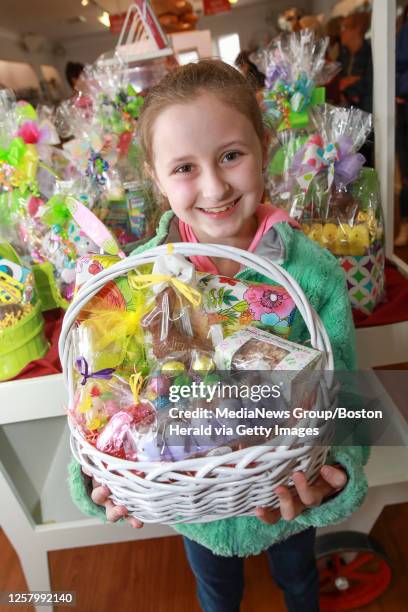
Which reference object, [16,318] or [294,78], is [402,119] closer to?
[294,78]

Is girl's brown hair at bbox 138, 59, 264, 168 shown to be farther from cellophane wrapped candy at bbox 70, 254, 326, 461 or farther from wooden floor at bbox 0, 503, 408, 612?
wooden floor at bbox 0, 503, 408, 612

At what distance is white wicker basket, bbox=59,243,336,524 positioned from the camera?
1.86 feet

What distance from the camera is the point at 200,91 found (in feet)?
2.50

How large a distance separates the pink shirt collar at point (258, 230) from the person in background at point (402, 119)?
2122 millimetres

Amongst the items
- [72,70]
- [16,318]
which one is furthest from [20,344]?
[72,70]

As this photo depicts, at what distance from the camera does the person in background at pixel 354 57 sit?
86.3 inches

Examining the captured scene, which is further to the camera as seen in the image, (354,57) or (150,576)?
(354,57)

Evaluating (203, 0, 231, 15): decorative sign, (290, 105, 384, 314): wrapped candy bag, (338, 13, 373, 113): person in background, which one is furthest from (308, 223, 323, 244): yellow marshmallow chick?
(203, 0, 231, 15): decorative sign

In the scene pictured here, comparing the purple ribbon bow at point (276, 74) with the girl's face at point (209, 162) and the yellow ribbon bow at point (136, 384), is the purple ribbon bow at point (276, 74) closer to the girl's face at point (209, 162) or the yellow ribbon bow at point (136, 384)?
the girl's face at point (209, 162)

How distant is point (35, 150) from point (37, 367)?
62 cm

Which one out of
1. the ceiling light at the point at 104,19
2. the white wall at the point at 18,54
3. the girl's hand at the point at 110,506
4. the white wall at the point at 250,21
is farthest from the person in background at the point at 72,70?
the girl's hand at the point at 110,506

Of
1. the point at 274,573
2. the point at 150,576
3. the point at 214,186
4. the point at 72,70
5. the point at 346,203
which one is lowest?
the point at 150,576

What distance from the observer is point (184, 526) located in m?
0.89

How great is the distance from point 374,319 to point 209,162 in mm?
581
